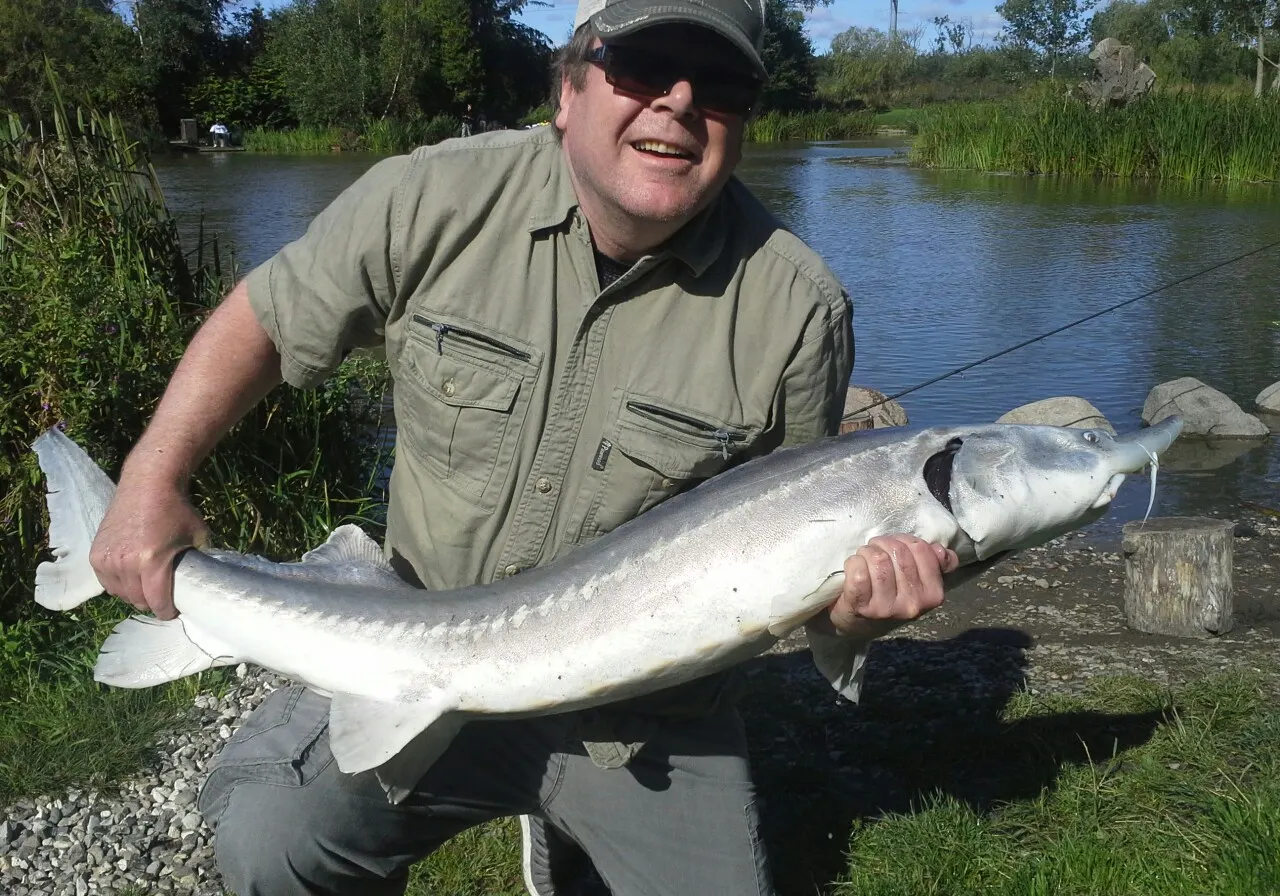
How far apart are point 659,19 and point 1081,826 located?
2.51 meters

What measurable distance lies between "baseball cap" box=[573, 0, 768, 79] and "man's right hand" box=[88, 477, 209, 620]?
150cm

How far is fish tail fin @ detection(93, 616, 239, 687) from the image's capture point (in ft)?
9.23

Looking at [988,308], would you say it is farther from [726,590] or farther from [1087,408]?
[726,590]

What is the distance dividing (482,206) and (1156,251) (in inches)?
592

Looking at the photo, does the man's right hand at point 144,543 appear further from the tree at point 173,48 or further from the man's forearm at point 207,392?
the tree at point 173,48

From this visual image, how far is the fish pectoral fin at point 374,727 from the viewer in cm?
261

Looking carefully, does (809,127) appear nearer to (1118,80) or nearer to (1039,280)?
(1118,80)

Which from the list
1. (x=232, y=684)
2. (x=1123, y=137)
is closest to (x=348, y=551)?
(x=232, y=684)

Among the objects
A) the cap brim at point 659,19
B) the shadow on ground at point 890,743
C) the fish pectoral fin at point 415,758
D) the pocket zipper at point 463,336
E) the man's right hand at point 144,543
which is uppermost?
the cap brim at point 659,19

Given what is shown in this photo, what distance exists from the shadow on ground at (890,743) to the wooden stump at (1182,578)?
26.6 inches

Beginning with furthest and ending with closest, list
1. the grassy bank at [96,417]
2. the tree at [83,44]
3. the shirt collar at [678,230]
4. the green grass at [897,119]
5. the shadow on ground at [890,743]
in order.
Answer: the green grass at [897,119], the tree at [83,44], the grassy bank at [96,417], the shadow on ground at [890,743], the shirt collar at [678,230]

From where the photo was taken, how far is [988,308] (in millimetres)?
13266

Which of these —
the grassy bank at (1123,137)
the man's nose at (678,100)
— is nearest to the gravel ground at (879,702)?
the man's nose at (678,100)

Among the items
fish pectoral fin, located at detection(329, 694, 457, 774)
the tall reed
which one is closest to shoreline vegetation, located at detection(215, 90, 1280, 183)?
the tall reed
